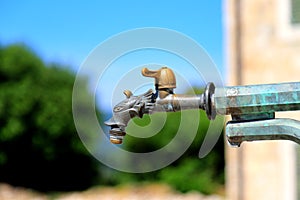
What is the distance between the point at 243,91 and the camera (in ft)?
3.59

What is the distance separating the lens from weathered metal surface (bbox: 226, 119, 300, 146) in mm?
1103

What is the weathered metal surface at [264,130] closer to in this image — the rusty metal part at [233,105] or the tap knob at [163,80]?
the rusty metal part at [233,105]

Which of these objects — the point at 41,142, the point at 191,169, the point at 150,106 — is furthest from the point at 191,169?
the point at 150,106

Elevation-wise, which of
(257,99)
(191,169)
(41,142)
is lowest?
(191,169)

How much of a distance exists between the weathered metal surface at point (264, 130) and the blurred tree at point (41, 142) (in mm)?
13458

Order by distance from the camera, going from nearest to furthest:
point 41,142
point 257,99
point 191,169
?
point 257,99 < point 191,169 < point 41,142

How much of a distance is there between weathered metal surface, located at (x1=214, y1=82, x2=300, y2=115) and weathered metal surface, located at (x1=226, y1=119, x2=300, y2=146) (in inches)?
1.0

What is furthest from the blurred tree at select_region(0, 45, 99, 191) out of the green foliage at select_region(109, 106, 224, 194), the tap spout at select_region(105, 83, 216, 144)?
the tap spout at select_region(105, 83, 216, 144)

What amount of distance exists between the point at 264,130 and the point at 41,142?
45.0ft

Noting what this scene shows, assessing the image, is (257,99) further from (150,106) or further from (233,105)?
(150,106)

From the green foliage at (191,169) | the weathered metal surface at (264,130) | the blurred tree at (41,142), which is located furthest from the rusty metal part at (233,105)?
the blurred tree at (41,142)

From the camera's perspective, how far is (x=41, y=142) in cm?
1456

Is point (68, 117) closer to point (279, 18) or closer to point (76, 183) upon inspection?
point (76, 183)

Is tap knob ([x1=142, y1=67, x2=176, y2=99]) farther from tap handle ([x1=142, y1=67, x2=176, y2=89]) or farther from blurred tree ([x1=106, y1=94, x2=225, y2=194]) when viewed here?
blurred tree ([x1=106, y1=94, x2=225, y2=194])
